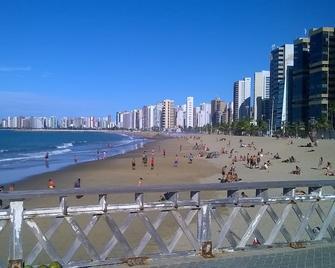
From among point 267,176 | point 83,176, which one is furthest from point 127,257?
point 83,176

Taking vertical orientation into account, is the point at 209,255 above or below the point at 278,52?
below

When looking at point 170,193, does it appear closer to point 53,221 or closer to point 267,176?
point 53,221

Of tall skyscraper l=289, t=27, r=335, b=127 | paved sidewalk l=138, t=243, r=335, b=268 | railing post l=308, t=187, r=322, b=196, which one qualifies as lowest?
paved sidewalk l=138, t=243, r=335, b=268

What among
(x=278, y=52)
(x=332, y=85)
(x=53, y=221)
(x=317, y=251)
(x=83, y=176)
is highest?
(x=278, y=52)

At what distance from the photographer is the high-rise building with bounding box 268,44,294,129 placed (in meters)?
157

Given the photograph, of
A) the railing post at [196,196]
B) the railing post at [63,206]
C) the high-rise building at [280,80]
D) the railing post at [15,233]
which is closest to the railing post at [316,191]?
the railing post at [196,196]

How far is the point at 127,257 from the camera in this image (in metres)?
5.36

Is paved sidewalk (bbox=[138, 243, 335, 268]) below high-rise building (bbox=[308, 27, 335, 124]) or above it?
below

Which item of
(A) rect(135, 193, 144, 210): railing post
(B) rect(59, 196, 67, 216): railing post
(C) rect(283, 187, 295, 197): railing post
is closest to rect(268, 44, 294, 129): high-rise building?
(C) rect(283, 187, 295, 197): railing post

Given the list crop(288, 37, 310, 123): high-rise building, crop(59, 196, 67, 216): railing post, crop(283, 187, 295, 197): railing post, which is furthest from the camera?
crop(288, 37, 310, 123): high-rise building

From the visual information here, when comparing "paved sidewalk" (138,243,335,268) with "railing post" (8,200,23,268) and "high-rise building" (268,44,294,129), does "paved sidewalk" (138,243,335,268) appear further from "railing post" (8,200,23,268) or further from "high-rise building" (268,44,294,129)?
"high-rise building" (268,44,294,129)

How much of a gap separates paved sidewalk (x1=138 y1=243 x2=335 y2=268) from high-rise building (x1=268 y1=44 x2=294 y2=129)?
15082cm

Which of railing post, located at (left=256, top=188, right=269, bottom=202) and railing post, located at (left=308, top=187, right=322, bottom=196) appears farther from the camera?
railing post, located at (left=308, top=187, right=322, bottom=196)

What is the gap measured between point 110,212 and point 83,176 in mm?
34043
